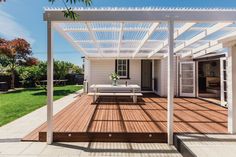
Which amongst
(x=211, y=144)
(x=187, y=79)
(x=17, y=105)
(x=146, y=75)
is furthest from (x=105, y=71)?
(x=211, y=144)

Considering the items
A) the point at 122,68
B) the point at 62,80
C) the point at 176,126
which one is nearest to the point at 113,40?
the point at 176,126

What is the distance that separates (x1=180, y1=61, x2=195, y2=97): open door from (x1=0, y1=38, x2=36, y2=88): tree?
14186 mm

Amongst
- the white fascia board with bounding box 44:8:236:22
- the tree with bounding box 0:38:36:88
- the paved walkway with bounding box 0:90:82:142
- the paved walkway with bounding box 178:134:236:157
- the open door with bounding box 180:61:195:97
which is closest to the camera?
the paved walkway with bounding box 178:134:236:157

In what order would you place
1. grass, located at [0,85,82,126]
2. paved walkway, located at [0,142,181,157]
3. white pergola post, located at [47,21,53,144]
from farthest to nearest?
grass, located at [0,85,82,126]
white pergola post, located at [47,21,53,144]
paved walkway, located at [0,142,181,157]

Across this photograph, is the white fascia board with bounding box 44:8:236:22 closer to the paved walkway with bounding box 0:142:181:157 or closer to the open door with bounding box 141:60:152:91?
the paved walkway with bounding box 0:142:181:157

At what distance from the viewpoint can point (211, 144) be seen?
374 cm

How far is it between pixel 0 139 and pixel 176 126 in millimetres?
4180

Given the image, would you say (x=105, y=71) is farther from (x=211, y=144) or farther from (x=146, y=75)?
(x=211, y=144)

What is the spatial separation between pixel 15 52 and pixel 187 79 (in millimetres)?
14715

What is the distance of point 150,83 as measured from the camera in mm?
14078

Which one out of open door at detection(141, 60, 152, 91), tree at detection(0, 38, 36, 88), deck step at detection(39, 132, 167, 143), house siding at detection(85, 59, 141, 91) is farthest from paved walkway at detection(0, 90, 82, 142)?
tree at detection(0, 38, 36, 88)

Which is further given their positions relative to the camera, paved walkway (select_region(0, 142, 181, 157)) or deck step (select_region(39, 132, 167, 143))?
deck step (select_region(39, 132, 167, 143))

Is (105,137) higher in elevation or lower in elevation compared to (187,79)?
lower

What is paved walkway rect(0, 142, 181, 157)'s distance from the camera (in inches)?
145
